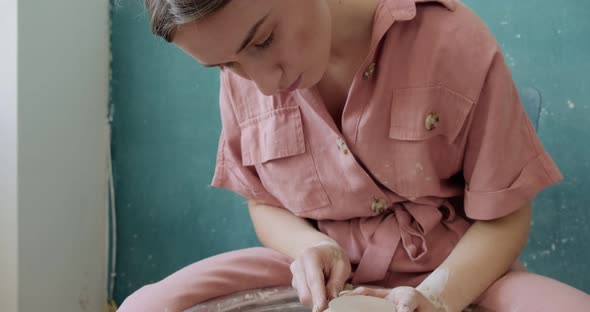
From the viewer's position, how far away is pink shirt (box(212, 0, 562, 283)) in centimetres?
76

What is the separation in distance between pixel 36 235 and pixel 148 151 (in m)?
0.29

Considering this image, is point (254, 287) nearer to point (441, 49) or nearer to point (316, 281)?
point (316, 281)

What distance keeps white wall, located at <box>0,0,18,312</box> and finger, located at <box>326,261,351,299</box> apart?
1.88ft

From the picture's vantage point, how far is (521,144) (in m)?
0.78

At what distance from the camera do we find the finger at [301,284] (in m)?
0.72

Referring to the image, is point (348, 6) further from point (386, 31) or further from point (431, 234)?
point (431, 234)

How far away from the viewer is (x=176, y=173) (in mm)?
1285

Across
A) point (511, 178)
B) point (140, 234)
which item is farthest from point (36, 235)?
point (511, 178)

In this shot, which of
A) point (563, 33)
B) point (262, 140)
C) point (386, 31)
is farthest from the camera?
point (563, 33)

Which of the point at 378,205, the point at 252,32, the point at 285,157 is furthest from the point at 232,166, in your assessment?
the point at 252,32

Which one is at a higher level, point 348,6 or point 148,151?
point 348,6

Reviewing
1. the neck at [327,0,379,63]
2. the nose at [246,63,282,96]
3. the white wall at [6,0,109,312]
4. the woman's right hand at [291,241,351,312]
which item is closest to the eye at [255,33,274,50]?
the nose at [246,63,282,96]

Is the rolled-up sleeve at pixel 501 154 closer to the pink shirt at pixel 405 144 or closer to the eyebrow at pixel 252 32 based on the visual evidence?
the pink shirt at pixel 405 144

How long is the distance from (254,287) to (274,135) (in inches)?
8.1
